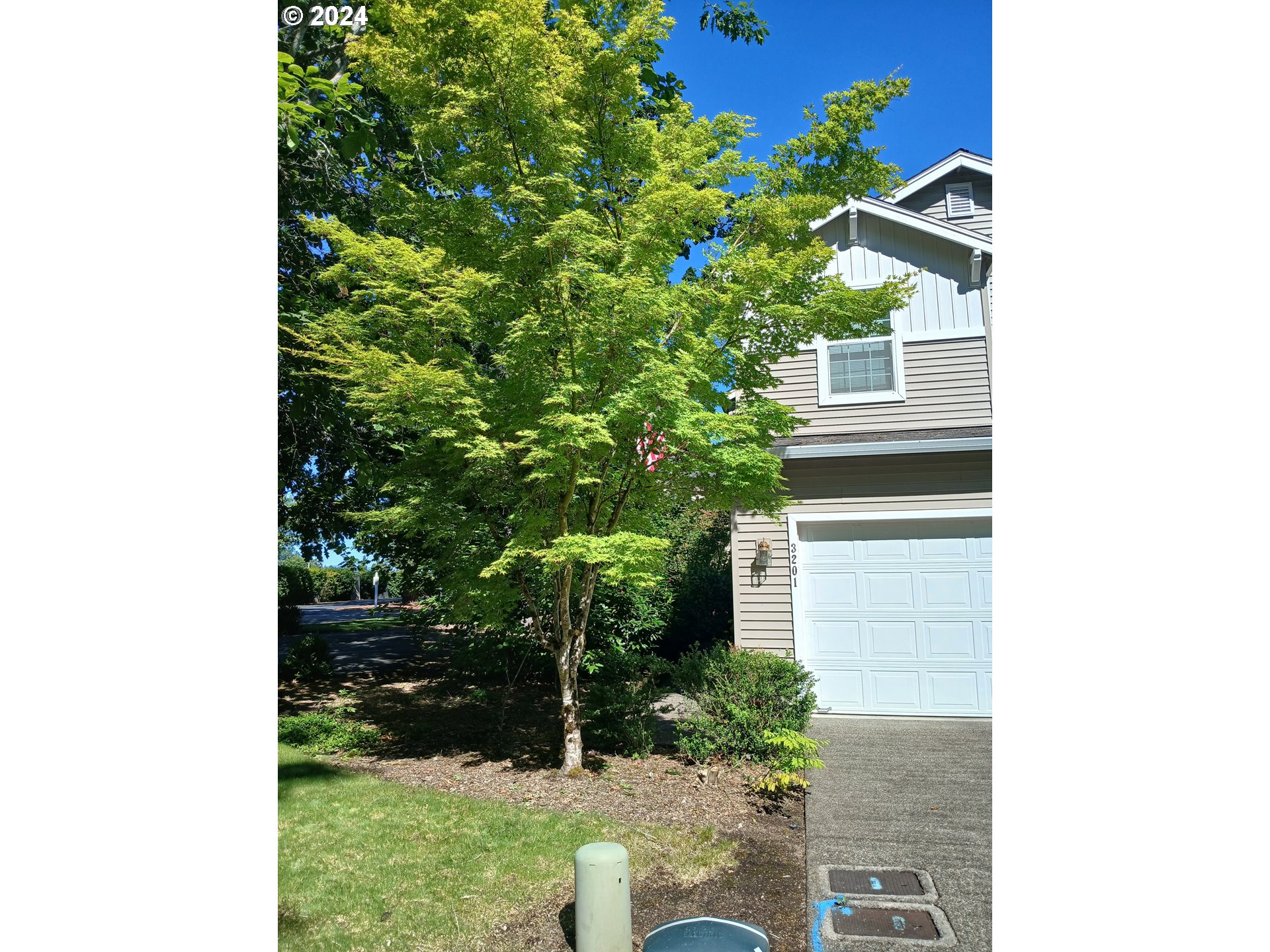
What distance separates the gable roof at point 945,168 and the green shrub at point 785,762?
23.2ft

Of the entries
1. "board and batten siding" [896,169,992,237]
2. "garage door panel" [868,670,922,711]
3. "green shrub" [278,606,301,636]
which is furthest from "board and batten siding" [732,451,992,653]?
"green shrub" [278,606,301,636]

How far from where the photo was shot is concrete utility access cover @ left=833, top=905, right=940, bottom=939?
10.5 ft

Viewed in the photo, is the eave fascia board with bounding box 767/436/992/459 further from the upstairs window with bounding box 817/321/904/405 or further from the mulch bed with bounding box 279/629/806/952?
the mulch bed with bounding box 279/629/806/952

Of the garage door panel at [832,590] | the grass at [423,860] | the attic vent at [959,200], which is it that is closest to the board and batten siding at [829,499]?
the garage door panel at [832,590]

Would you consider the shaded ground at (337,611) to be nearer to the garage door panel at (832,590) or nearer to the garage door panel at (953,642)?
the garage door panel at (832,590)

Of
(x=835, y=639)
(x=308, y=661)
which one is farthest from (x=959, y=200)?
(x=308, y=661)

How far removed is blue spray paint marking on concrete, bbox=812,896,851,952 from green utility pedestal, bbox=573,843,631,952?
862mm

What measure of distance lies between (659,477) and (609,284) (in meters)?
1.65

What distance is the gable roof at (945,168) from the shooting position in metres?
9.17

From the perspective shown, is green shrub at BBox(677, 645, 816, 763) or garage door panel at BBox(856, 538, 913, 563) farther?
garage door panel at BBox(856, 538, 913, 563)

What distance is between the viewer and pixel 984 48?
3.95 metres
